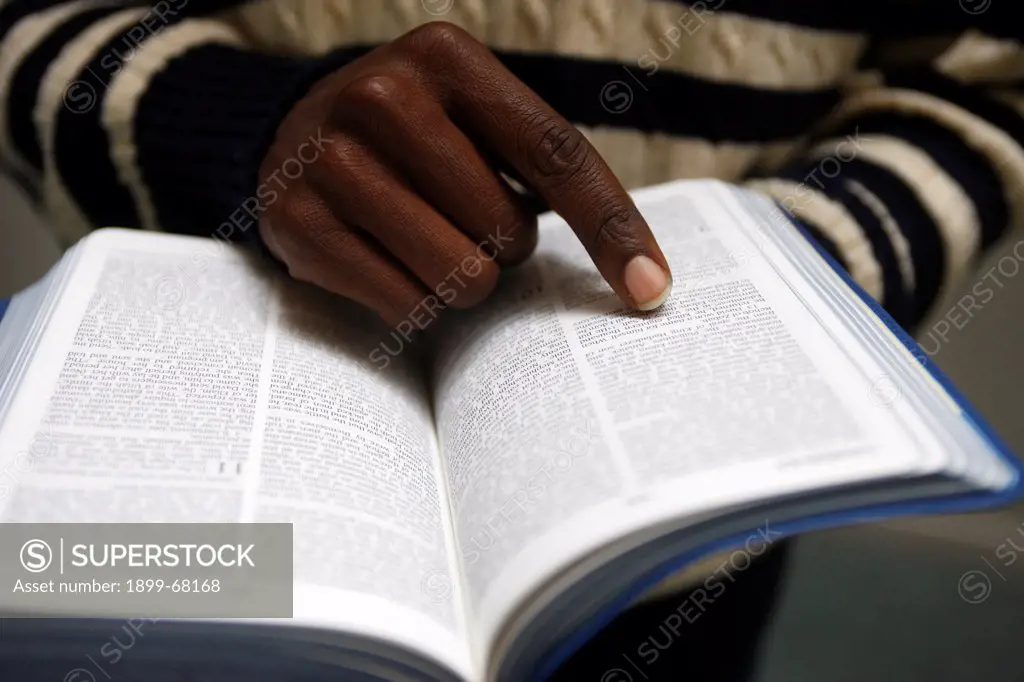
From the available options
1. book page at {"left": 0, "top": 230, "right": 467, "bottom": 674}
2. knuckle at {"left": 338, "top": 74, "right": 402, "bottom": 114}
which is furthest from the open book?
knuckle at {"left": 338, "top": 74, "right": 402, "bottom": 114}

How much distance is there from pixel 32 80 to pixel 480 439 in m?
0.35

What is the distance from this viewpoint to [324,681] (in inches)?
10.2

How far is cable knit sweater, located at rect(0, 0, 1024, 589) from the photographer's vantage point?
441mm

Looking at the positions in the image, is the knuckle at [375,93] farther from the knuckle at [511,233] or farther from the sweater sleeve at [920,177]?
the sweater sleeve at [920,177]

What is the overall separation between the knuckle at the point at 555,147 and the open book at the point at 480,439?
59 millimetres

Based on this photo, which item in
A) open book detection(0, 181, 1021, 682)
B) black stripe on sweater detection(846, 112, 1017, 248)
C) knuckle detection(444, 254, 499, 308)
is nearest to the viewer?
open book detection(0, 181, 1021, 682)

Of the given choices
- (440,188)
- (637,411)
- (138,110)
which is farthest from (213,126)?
(637,411)

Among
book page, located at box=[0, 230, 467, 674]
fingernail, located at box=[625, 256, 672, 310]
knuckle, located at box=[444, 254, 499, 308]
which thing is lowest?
book page, located at box=[0, 230, 467, 674]

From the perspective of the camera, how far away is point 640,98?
49 centimetres

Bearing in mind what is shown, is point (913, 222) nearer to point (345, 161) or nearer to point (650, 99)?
point (650, 99)

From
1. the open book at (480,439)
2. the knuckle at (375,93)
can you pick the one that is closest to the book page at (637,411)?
the open book at (480,439)

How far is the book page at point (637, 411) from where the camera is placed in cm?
26

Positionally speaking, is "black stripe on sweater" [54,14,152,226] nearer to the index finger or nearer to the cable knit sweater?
the cable knit sweater

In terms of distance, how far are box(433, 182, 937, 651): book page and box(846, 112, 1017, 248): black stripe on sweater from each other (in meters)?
0.18
